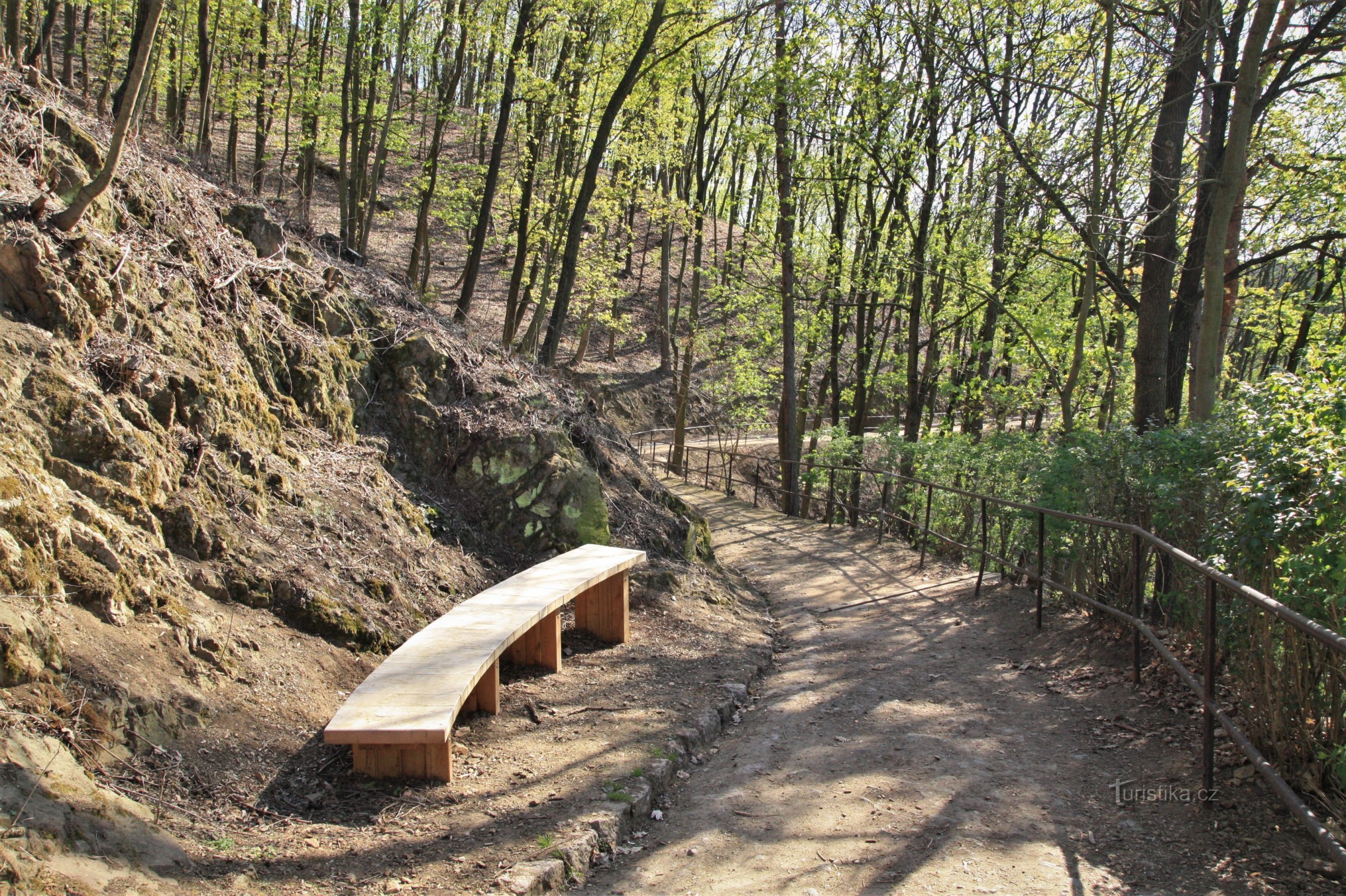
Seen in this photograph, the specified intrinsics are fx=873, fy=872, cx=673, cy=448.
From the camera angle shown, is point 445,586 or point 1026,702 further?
point 445,586

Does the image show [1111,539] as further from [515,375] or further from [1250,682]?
[515,375]

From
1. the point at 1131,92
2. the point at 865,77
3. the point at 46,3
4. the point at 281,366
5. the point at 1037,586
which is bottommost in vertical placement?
the point at 1037,586

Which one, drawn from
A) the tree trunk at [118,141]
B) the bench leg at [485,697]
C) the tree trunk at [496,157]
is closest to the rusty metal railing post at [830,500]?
the tree trunk at [496,157]

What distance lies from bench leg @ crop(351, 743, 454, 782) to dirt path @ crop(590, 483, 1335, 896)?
96cm

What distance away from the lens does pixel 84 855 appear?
2.62 m

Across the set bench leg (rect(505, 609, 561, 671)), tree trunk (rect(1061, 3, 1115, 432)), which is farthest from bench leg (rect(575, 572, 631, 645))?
tree trunk (rect(1061, 3, 1115, 432))

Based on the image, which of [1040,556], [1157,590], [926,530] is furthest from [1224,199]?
[926,530]

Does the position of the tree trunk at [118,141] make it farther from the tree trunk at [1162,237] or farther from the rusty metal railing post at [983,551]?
the tree trunk at [1162,237]

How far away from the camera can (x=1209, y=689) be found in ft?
13.4

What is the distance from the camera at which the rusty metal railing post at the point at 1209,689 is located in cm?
407

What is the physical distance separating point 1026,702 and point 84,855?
5.31 meters

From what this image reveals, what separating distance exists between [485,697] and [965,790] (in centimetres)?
265

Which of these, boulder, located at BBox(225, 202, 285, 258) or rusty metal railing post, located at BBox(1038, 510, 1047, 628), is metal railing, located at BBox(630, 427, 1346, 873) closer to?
rusty metal railing post, located at BBox(1038, 510, 1047, 628)

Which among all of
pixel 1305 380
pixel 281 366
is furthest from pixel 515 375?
pixel 1305 380
